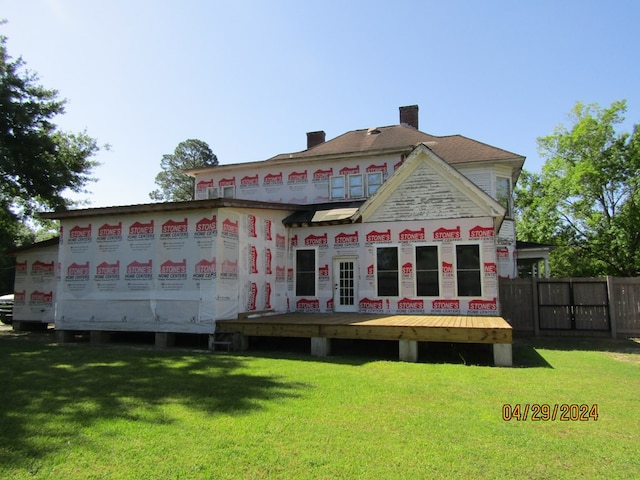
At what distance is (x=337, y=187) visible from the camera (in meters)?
16.8

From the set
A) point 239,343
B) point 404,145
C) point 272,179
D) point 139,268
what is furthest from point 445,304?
point 139,268

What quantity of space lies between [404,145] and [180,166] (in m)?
37.4

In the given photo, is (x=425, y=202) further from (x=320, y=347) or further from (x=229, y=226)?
(x=229, y=226)

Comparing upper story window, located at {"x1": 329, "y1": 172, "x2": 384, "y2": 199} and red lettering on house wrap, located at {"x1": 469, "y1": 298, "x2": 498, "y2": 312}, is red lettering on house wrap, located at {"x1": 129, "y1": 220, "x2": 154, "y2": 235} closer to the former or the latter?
upper story window, located at {"x1": 329, "y1": 172, "x2": 384, "y2": 199}

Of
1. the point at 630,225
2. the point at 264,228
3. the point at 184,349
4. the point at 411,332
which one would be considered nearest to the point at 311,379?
the point at 411,332

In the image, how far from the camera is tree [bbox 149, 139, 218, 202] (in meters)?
48.8

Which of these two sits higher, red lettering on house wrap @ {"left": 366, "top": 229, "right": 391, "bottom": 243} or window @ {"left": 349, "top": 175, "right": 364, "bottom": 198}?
window @ {"left": 349, "top": 175, "right": 364, "bottom": 198}

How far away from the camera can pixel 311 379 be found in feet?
23.9

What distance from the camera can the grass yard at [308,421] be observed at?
3832mm

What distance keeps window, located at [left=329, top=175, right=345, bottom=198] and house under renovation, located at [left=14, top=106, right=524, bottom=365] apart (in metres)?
0.08

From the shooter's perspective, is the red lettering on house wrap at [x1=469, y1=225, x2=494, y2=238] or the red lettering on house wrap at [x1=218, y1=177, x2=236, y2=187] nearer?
the red lettering on house wrap at [x1=469, y1=225, x2=494, y2=238]

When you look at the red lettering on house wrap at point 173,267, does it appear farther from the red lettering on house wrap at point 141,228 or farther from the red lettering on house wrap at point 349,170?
the red lettering on house wrap at point 349,170

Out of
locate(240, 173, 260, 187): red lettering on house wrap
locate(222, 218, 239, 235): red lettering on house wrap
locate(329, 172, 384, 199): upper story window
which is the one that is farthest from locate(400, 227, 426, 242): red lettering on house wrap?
locate(240, 173, 260, 187): red lettering on house wrap
